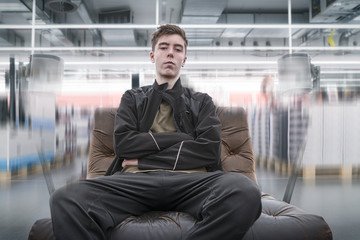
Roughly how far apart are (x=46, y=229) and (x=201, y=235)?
61 cm

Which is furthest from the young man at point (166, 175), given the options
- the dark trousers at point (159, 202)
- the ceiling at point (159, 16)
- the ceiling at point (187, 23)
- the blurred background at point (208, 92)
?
the ceiling at point (159, 16)

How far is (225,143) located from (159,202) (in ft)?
2.20

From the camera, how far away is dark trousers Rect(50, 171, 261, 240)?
965mm

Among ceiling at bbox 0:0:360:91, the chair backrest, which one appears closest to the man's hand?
the chair backrest

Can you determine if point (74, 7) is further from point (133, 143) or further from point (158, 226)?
point (158, 226)

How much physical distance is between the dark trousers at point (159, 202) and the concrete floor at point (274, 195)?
20 centimetres

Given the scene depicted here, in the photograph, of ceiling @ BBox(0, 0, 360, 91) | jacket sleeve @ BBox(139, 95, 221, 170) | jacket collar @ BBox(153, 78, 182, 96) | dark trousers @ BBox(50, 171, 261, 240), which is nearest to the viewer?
dark trousers @ BBox(50, 171, 261, 240)

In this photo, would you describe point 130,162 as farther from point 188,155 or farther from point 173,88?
point 173,88

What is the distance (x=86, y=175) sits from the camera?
1607mm

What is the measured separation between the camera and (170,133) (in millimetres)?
1331

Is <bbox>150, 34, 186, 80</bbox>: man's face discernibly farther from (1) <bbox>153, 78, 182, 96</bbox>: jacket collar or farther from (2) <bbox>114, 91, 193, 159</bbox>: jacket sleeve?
(2) <bbox>114, 91, 193, 159</bbox>: jacket sleeve

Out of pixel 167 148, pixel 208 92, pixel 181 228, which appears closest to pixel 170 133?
pixel 167 148

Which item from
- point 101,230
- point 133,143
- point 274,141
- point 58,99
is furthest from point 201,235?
point 274,141

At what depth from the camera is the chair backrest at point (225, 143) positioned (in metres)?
1.63
